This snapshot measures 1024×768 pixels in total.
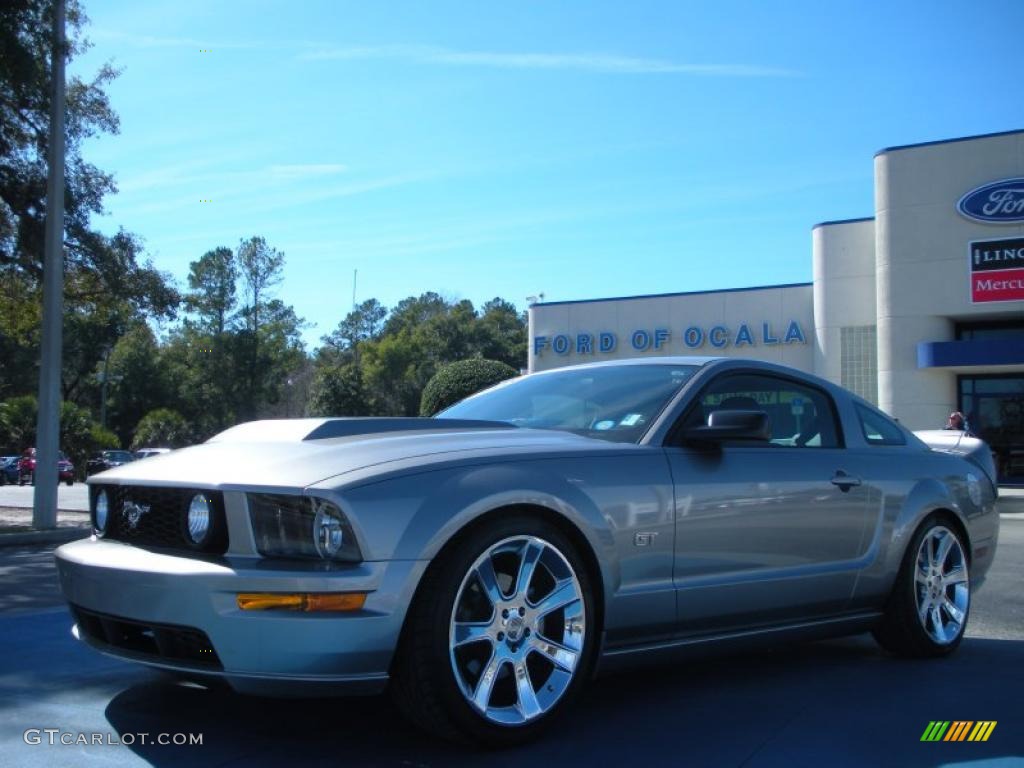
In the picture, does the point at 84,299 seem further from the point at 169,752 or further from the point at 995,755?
the point at 995,755

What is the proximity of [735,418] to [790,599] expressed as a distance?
919mm

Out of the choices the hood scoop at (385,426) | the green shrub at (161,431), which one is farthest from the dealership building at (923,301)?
the green shrub at (161,431)

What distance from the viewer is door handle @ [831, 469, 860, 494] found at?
4.79m

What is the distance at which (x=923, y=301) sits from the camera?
2623 centimetres

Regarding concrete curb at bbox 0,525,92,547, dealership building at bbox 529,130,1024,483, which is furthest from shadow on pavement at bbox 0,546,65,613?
dealership building at bbox 529,130,1024,483

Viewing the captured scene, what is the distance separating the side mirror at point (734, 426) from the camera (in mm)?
4160

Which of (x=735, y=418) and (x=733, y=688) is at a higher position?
(x=735, y=418)

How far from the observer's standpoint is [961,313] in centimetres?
2600

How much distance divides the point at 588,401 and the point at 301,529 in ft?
5.80

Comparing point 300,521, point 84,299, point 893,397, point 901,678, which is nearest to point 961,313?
point 893,397

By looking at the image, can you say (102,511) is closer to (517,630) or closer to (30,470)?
(517,630)

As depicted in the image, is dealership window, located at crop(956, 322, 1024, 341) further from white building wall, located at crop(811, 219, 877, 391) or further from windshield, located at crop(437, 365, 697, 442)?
windshield, located at crop(437, 365, 697, 442)

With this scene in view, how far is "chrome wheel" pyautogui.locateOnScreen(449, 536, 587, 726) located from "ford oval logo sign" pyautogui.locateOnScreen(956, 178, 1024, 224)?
25.0 m

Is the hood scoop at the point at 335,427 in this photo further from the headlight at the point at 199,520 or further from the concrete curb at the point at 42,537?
the concrete curb at the point at 42,537
